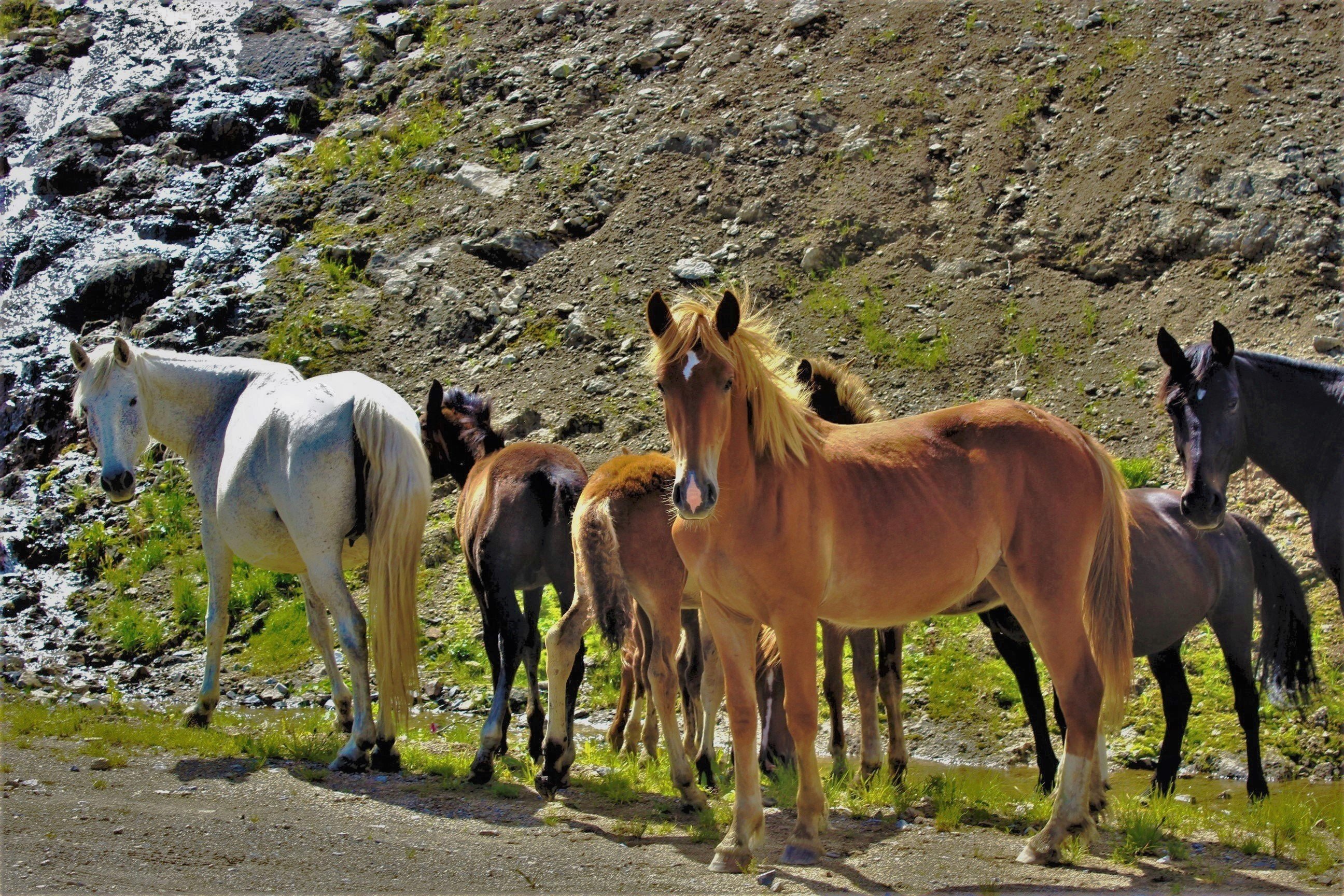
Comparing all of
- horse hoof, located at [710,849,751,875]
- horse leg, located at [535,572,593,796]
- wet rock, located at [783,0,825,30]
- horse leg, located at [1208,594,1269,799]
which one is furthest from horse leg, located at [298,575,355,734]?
wet rock, located at [783,0,825,30]

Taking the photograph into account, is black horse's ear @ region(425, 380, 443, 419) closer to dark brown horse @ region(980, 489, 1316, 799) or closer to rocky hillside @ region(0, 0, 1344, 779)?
rocky hillside @ region(0, 0, 1344, 779)

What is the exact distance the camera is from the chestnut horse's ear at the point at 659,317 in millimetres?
5098

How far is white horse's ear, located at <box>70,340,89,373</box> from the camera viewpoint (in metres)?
8.17

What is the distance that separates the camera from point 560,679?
634 centimetres

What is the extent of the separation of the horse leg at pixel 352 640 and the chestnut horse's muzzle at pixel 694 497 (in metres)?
3.42

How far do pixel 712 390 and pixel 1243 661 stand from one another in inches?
181

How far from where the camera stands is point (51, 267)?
1955cm

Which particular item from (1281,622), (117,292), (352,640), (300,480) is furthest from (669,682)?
(117,292)

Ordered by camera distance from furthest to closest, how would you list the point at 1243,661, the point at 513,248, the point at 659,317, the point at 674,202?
the point at 513,248 → the point at 674,202 → the point at 1243,661 → the point at 659,317

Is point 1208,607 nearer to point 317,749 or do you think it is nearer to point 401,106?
point 317,749

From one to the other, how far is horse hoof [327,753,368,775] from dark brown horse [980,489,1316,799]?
14.1ft

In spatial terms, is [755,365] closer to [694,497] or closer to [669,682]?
[694,497]

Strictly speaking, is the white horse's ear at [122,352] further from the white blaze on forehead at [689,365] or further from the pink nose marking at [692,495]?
the pink nose marking at [692,495]

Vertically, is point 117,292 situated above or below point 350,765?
above
